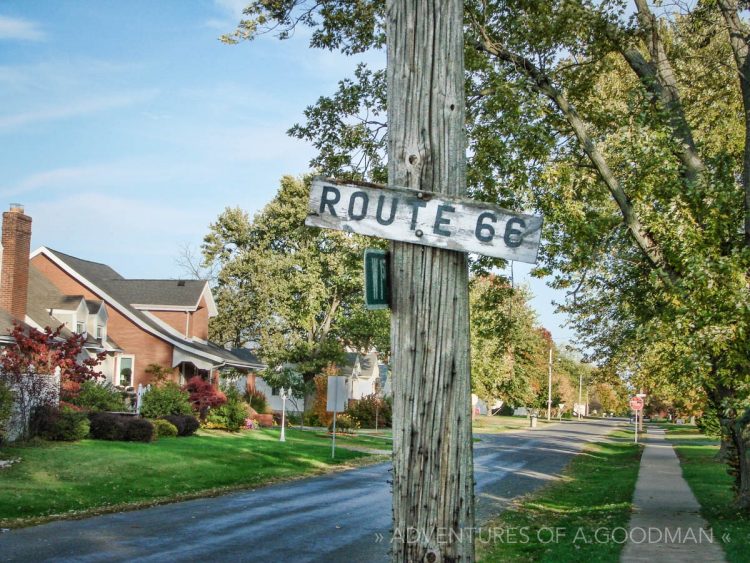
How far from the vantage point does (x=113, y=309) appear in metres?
39.4

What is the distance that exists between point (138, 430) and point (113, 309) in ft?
47.9

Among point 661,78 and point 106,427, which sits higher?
point 661,78

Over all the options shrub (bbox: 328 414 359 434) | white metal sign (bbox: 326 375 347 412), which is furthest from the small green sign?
shrub (bbox: 328 414 359 434)

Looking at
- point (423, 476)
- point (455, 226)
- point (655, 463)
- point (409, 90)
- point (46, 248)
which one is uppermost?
point (46, 248)

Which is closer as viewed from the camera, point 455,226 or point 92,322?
point 455,226

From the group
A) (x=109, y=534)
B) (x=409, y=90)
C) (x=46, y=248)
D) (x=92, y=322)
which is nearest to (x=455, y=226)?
(x=409, y=90)

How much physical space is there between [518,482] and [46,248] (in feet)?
85.8

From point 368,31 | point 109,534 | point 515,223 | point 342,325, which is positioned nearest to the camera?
point 515,223

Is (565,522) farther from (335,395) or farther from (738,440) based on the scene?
(335,395)

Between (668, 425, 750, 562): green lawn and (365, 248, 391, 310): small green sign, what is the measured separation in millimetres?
7694

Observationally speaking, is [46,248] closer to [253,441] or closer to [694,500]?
[253,441]

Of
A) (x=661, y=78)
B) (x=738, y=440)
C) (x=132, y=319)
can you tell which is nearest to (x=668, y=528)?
(x=738, y=440)

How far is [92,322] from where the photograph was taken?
36.3 m

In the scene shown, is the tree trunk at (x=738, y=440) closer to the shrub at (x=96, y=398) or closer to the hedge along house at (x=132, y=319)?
the shrub at (x=96, y=398)
